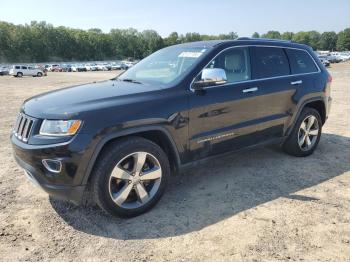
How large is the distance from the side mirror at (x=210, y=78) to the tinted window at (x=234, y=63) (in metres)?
0.37

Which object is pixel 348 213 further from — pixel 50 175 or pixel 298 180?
pixel 50 175

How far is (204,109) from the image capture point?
418cm

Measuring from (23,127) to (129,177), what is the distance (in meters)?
1.19

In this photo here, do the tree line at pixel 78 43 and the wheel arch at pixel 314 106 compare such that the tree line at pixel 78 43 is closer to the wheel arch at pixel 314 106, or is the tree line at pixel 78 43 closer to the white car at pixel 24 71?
the white car at pixel 24 71

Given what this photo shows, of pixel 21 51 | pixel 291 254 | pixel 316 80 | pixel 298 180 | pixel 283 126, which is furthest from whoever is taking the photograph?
pixel 21 51

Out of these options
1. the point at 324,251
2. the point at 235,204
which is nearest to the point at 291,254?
the point at 324,251

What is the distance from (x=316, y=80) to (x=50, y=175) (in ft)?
14.0

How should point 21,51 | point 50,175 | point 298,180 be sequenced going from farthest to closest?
1. point 21,51
2. point 298,180
3. point 50,175

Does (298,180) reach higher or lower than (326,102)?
lower

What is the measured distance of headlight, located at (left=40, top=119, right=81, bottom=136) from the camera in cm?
336

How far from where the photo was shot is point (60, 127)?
339 cm

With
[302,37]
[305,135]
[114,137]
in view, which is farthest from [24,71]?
[302,37]

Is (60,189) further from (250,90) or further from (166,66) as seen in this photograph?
(250,90)

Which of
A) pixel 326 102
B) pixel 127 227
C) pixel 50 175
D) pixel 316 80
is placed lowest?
pixel 127 227
